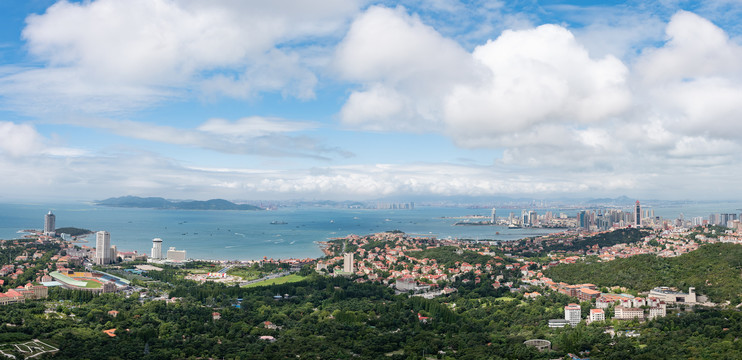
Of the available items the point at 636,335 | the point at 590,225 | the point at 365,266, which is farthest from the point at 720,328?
the point at 590,225

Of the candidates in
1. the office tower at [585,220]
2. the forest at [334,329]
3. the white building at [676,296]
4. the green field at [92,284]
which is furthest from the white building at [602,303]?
the office tower at [585,220]

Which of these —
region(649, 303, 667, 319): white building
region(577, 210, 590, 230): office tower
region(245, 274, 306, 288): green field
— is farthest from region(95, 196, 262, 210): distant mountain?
region(649, 303, 667, 319): white building

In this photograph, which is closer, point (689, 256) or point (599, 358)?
point (599, 358)

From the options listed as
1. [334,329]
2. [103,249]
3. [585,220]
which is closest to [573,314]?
[334,329]

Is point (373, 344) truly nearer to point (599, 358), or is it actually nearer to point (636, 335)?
point (599, 358)

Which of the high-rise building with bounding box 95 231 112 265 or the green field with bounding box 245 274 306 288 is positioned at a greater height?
the high-rise building with bounding box 95 231 112 265

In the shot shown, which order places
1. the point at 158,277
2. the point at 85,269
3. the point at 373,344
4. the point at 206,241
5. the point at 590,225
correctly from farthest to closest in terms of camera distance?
the point at 590,225 → the point at 206,241 → the point at 85,269 → the point at 158,277 → the point at 373,344

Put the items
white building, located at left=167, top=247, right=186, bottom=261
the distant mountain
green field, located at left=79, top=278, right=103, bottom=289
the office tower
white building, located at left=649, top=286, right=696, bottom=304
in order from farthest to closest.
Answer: the distant mountain < the office tower < white building, located at left=167, top=247, right=186, bottom=261 < green field, located at left=79, top=278, right=103, bottom=289 < white building, located at left=649, top=286, right=696, bottom=304

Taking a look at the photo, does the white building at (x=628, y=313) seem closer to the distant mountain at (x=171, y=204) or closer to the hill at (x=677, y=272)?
the hill at (x=677, y=272)

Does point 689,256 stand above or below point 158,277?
above

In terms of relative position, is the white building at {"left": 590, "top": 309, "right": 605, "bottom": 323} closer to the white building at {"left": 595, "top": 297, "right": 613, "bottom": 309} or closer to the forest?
the forest
